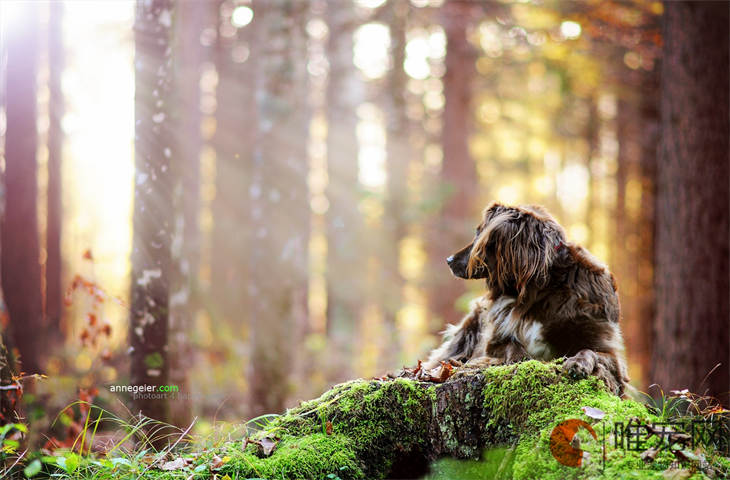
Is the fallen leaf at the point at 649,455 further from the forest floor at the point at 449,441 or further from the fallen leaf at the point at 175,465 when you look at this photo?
the fallen leaf at the point at 175,465

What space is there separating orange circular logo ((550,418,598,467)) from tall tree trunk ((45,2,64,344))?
15750 millimetres

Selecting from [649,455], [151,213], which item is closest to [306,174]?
[151,213]

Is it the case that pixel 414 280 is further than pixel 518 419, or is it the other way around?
pixel 414 280

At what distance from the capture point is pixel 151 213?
605 centimetres

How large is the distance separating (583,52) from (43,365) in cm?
1337

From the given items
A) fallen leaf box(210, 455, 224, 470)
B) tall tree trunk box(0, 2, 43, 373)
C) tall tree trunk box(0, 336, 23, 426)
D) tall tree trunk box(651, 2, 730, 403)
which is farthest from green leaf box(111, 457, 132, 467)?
tall tree trunk box(0, 2, 43, 373)

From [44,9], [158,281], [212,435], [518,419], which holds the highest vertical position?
[44,9]

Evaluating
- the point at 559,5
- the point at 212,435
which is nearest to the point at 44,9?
the point at 559,5

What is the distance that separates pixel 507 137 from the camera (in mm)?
25453

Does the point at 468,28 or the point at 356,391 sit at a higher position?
the point at 468,28

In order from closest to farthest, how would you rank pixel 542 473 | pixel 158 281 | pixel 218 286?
pixel 542 473, pixel 158 281, pixel 218 286

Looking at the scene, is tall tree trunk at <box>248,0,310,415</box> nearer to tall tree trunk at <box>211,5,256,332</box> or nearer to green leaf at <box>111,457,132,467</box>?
green leaf at <box>111,457,132,467</box>

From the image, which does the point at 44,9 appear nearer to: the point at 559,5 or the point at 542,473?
the point at 559,5

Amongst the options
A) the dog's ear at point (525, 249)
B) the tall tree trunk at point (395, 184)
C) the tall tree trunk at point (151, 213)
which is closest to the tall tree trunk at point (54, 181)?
the tall tree trunk at point (395, 184)
